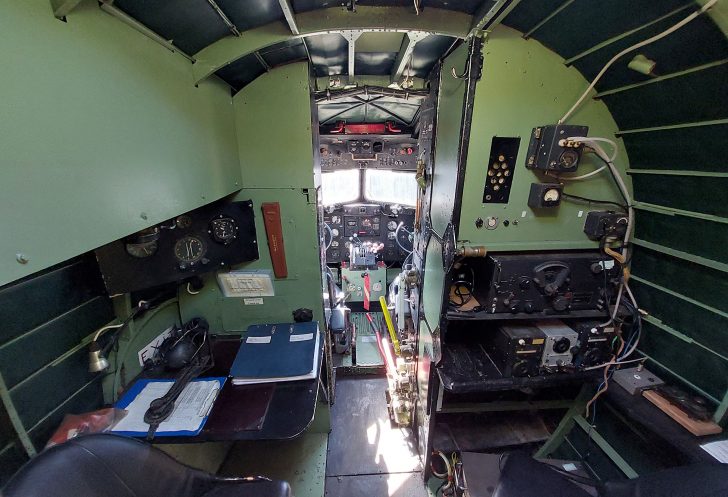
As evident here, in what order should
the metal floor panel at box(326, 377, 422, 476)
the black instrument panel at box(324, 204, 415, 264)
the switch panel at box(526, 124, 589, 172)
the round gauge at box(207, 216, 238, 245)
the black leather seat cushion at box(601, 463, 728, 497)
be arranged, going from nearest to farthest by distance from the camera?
the black leather seat cushion at box(601, 463, 728, 497), the switch panel at box(526, 124, 589, 172), the round gauge at box(207, 216, 238, 245), the metal floor panel at box(326, 377, 422, 476), the black instrument panel at box(324, 204, 415, 264)

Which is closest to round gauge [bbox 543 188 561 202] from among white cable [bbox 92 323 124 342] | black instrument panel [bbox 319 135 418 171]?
white cable [bbox 92 323 124 342]

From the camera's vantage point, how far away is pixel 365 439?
7.87 ft

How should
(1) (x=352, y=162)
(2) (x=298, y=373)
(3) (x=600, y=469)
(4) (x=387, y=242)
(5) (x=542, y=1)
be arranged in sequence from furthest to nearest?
(4) (x=387, y=242)
(1) (x=352, y=162)
(3) (x=600, y=469)
(2) (x=298, y=373)
(5) (x=542, y=1)

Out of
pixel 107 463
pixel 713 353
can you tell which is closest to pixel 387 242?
pixel 713 353

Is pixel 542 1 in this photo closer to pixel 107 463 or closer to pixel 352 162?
pixel 107 463

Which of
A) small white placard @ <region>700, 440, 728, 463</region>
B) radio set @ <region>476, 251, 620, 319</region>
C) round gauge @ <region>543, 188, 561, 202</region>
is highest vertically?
round gauge @ <region>543, 188, 561, 202</region>

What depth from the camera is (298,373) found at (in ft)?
4.98

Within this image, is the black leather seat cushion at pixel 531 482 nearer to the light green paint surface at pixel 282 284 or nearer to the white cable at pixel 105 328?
the light green paint surface at pixel 282 284

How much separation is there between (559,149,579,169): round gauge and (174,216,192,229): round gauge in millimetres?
2099

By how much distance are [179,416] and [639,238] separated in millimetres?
2793

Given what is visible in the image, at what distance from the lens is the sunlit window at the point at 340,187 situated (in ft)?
14.7

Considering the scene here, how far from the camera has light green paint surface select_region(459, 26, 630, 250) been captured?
1296 millimetres

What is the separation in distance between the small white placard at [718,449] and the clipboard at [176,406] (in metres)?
2.39

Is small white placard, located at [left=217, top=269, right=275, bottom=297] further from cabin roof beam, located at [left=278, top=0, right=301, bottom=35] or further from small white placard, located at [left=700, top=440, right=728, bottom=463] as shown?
small white placard, located at [left=700, top=440, right=728, bottom=463]
